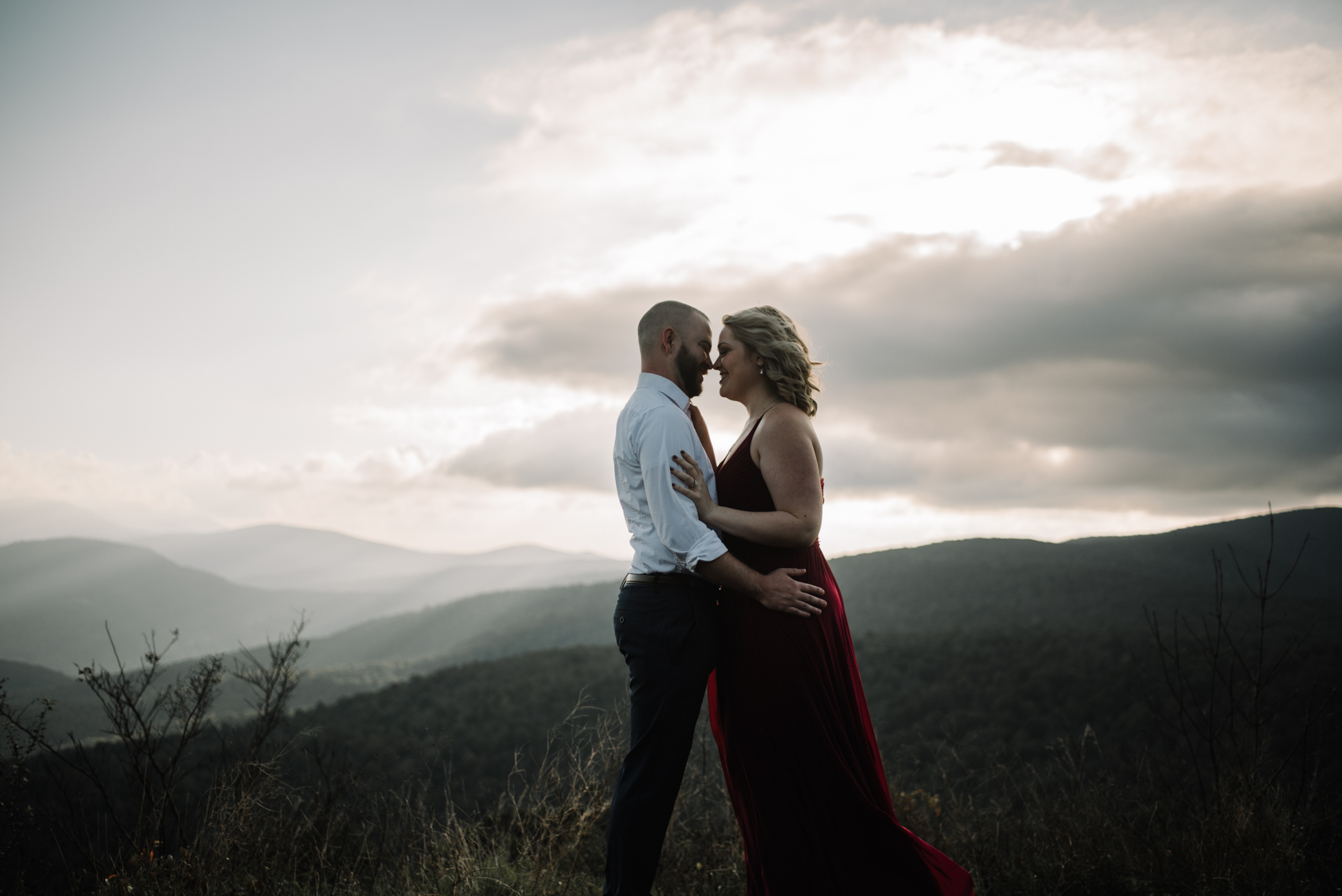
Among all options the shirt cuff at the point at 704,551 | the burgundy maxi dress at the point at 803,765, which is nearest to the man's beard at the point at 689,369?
the burgundy maxi dress at the point at 803,765

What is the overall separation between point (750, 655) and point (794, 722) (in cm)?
34

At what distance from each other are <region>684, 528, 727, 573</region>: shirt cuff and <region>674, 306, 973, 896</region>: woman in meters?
0.17

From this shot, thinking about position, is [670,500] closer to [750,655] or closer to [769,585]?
[769,585]

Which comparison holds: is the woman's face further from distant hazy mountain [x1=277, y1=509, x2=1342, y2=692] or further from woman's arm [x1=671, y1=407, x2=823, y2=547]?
distant hazy mountain [x1=277, y1=509, x2=1342, y2=692]

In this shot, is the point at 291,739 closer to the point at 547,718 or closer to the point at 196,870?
the point at 196,870

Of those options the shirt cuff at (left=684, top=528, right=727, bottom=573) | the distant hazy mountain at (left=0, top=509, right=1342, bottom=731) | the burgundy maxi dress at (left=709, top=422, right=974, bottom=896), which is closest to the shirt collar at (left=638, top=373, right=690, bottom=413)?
the burgundy maxi dress at (left=709, top=422, right=974, bottom=896)

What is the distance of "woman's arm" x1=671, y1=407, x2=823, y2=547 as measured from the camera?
10.1 ft

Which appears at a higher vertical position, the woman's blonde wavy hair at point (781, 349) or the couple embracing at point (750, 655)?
the woman's blonde wavy hair at point (781, 349)

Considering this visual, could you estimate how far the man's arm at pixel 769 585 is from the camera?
2.94 metres

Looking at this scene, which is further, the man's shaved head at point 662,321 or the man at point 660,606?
the man's shaved head at point 662,321

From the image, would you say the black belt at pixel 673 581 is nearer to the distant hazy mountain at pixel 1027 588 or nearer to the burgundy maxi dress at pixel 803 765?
the burgundy maxi dress at pixel 803 765

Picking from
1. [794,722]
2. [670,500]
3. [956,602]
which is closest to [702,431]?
[670,500]

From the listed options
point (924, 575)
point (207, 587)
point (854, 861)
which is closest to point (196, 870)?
point (854, 861)

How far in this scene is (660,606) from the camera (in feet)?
9.78
